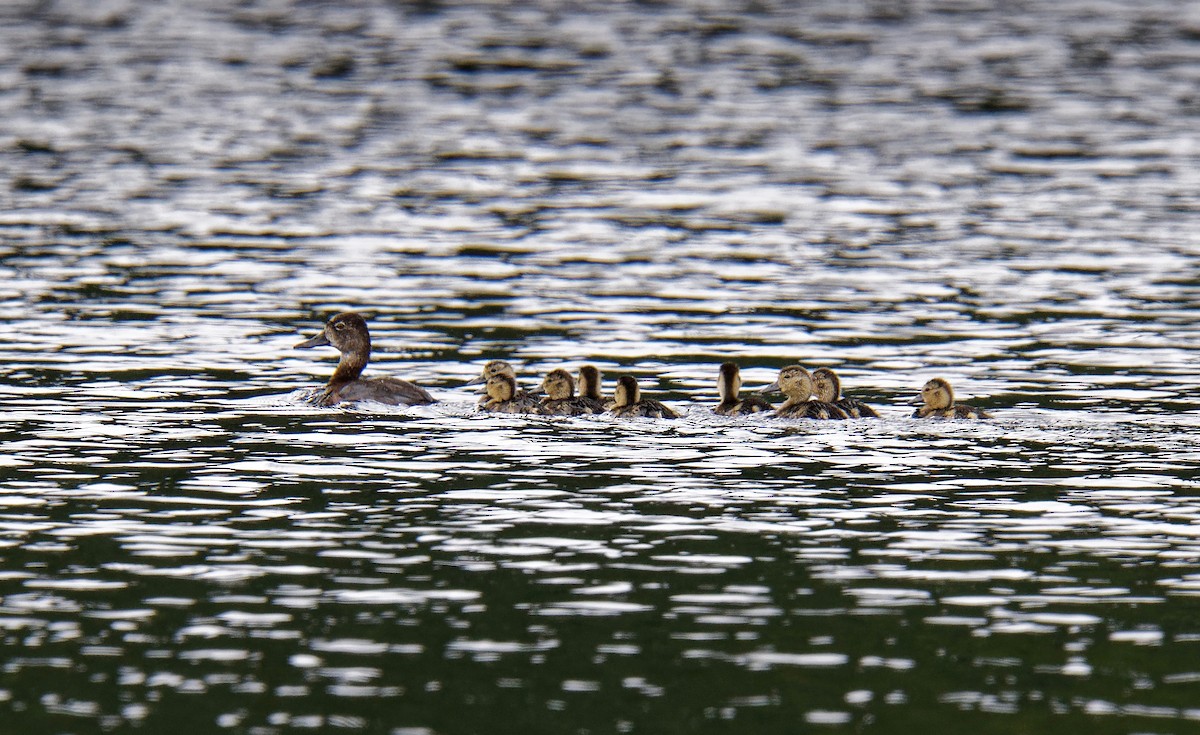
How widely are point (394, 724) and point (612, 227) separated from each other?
18.9m

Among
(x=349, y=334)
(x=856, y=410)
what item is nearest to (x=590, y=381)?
(x=856, y=410)

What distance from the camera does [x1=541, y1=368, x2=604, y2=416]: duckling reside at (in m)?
15.7

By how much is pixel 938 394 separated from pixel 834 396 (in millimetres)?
891

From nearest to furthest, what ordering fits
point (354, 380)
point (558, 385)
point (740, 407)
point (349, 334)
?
point (740, 407), point (558, 385), point (354, 380), point (349, 334)

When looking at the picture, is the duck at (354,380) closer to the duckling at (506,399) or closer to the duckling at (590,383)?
the duckling at (506,399)

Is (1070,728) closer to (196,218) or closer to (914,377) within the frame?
(914,377)

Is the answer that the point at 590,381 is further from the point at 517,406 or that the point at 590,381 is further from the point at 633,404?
the point at 633,404

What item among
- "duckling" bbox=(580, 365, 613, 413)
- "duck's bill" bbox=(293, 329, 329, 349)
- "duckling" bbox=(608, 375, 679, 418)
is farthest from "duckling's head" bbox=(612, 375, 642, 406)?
"duck's bill" bbox=(293, 329, 329, 349)

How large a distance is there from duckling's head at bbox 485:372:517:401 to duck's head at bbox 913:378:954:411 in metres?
3.11

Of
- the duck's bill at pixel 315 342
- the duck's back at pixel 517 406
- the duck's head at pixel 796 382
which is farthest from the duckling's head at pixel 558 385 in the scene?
the duck's bill at pixel 315 342

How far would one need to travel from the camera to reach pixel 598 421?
15367mm

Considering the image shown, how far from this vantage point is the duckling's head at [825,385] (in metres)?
15.8

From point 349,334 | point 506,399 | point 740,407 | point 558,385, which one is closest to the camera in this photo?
point 740,407

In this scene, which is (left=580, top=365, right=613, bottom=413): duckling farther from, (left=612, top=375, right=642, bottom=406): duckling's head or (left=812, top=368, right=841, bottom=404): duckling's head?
(left=812, top=368, right=841, bottom=404): duckling's head
